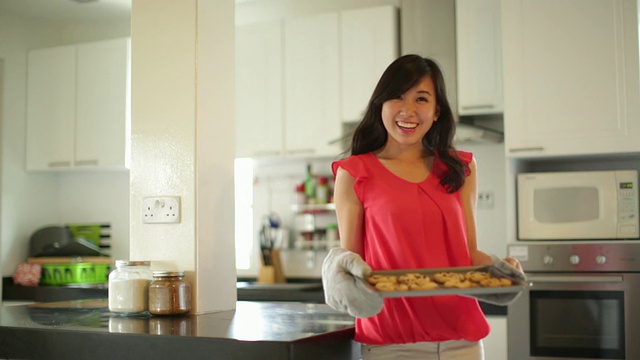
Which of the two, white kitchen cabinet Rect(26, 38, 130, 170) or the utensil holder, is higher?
white kitchen cabinet Rect(26, 38, 130, 170)

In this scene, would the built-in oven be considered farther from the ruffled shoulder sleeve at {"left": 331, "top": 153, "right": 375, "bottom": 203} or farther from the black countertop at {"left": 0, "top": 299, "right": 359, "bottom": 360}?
the ruffled shoulder sleeve at {"left": 331, "top": 153, "right": 375, "bottom": 203}

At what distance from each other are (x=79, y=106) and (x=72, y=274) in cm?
110

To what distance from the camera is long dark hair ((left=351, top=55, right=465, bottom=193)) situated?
177 cm

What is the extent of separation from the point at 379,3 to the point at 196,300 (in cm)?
261

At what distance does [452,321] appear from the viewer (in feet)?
5.58

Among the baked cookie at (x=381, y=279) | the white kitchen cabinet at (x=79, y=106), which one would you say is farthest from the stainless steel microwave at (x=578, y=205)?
the white kitchen cabinet at (x=79, y=106)

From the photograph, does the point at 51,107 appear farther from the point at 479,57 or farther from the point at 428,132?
the point at 428,132

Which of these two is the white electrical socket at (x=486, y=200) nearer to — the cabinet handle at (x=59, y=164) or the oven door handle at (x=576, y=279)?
the oven door handle at (x=576, y=279)

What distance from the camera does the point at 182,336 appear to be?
1.77 metres

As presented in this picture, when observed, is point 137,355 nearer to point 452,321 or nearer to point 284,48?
point 452,321

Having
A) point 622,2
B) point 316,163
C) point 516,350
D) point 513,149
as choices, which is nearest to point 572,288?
point 516,350

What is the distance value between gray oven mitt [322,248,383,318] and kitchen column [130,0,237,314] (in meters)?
0.86

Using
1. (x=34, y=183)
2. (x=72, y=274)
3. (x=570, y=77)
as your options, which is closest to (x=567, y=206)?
(x=570, y=77)

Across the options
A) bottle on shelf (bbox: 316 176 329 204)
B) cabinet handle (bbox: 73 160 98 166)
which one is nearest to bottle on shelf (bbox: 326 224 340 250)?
bottle on shelf (bbox: 316 176 329 204)
